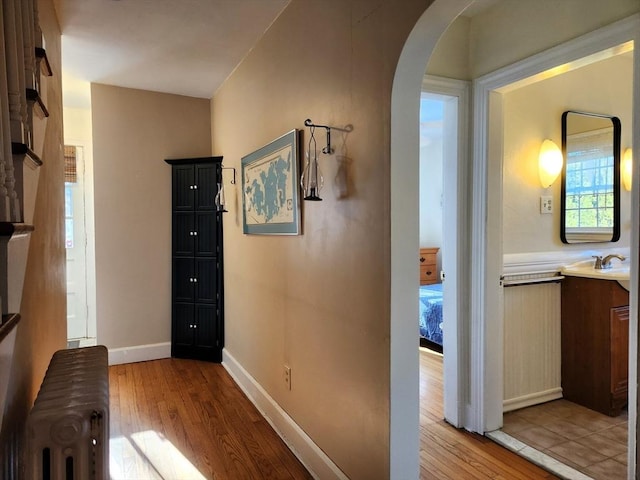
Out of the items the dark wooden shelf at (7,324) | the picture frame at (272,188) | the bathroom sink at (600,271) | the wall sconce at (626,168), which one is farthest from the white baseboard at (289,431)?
the wall sconce at (626,168)

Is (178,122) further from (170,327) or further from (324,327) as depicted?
(324,327)

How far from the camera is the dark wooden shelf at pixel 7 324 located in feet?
3.13

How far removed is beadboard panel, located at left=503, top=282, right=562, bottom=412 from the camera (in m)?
2.60

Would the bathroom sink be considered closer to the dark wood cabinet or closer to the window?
the dark wood cabinet

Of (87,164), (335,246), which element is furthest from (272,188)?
(87,164)

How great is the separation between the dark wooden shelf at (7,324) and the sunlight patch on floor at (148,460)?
1.30 meters

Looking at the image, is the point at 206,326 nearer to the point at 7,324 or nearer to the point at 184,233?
the point at 184,233

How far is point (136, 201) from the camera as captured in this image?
3.77 m

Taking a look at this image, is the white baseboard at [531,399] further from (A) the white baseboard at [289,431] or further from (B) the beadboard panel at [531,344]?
(A) the white baseboard at [289,431]

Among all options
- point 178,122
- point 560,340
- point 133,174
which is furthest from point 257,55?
point 560,340

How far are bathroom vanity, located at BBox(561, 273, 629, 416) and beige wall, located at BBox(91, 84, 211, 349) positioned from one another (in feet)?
10.9

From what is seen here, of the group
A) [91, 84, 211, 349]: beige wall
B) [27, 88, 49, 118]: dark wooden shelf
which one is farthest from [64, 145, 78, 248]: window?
[27, 88, 49, 118]: dark wooden shelf

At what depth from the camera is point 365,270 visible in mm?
1628

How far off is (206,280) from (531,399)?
2.74 metres
